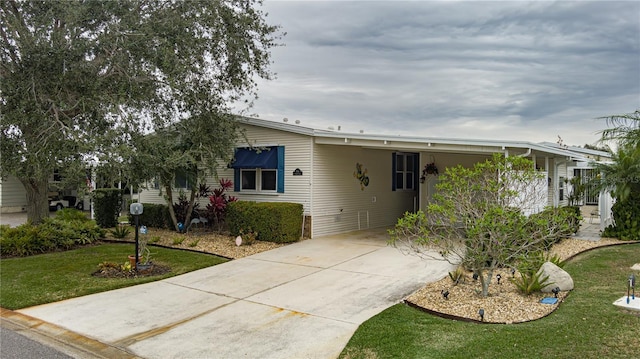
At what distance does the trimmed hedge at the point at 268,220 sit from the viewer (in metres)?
11.4

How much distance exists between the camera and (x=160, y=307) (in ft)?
21.5

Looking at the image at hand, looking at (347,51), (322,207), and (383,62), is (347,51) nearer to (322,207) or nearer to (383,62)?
(383,62)

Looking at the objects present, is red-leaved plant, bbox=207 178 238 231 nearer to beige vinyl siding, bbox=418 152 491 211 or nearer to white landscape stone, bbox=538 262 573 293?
beige vinyl siding, bbox=418 152 491 211

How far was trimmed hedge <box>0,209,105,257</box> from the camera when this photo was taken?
33.1 ft

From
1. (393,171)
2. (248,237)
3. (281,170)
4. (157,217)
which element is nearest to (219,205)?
(248,237)

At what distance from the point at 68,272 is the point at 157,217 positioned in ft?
19.0

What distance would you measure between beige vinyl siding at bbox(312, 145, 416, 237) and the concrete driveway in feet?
10.1

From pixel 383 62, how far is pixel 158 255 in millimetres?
8759

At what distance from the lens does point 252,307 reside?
6.47 meters

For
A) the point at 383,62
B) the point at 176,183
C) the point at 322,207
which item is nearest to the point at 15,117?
the point at 176,183

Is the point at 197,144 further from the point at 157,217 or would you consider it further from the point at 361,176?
the point at 361,176

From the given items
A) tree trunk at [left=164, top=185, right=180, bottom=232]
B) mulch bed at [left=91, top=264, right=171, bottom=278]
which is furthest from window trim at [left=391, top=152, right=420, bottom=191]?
mulch bed at [left=91, top=264, right=171, bottom=278]

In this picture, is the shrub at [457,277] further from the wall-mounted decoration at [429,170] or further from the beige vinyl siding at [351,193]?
the wall-mounted decoration at [429,170]

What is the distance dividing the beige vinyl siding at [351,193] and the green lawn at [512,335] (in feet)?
22.2
